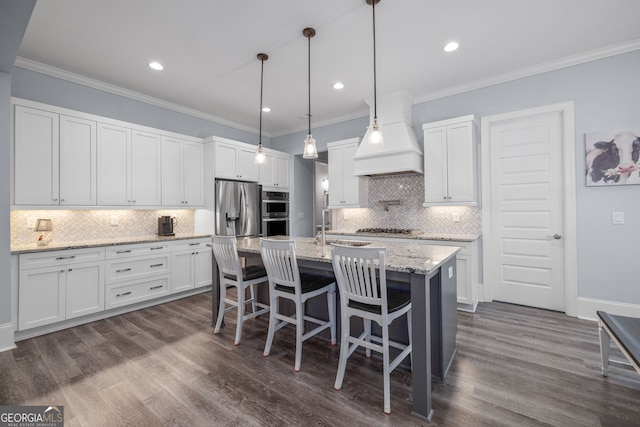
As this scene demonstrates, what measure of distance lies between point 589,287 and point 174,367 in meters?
4.37

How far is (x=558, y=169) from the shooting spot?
3428mm

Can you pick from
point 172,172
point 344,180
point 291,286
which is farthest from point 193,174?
point 291,286

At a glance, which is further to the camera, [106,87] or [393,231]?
[393,231]

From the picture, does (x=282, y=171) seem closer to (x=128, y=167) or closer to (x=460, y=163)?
(x=128, y=167)

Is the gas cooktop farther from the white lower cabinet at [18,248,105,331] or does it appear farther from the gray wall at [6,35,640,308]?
the white lower cabinet at [18,248,105,331]

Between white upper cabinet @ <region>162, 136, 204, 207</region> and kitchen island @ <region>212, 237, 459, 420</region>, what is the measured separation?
2097mm

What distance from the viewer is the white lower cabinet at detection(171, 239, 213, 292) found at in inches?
159

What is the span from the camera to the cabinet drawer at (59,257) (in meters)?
2.82

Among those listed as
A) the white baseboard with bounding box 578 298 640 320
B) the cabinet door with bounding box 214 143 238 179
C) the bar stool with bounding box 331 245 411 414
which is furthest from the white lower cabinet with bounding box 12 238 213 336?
the white baseboard with bounding box 578 298 640 320

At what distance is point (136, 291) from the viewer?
11.9ft

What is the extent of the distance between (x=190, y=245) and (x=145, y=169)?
1.24 m

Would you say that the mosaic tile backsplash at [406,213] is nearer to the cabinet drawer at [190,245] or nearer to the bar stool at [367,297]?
the cabinet drawer at [190,245]

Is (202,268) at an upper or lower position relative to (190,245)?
lower

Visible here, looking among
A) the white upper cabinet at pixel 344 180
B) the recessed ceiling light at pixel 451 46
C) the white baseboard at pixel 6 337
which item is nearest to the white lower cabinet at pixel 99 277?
the white baseboard at pixel 6 337
